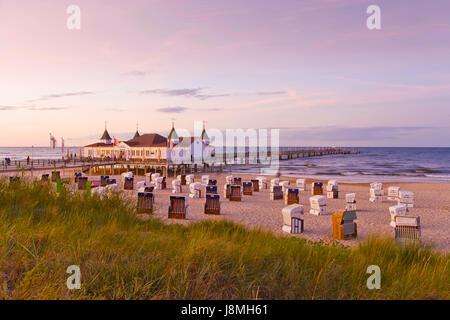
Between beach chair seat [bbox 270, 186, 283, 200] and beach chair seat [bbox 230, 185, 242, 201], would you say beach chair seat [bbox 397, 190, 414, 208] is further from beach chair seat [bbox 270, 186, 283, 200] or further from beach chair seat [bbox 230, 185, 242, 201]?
beach chair seat [bbox 230, 185, 242, 201]

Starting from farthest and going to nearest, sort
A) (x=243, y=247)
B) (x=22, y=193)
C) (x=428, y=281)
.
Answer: (x=22, y=193) < (x=243, y=247) < (x=428, y=281)

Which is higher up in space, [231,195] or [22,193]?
[22,193]

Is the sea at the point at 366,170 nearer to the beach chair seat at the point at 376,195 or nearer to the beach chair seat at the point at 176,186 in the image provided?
the beach chair seat at the point at 376,195

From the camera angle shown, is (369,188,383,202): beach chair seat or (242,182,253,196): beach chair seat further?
(242,182,253,196): beach chair seat

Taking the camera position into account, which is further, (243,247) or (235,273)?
(243,247)

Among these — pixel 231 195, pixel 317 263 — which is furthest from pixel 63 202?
pixel 231 195

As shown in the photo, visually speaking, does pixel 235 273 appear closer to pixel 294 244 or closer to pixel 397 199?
pixel 294 244

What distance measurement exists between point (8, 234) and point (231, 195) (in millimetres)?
14830

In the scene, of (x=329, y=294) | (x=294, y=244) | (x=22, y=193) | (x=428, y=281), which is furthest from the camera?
(x=22, y=193)

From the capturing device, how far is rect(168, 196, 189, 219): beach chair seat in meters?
13.4

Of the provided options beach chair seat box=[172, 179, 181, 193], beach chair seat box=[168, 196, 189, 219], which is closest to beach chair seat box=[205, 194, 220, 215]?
beach chair seat box=[168, 196, 189, 219]

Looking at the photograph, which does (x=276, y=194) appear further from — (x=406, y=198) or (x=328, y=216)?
(x=406, y=198)

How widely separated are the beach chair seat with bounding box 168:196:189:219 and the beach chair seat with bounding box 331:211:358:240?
18.7ft

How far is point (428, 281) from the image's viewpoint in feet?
13.8
